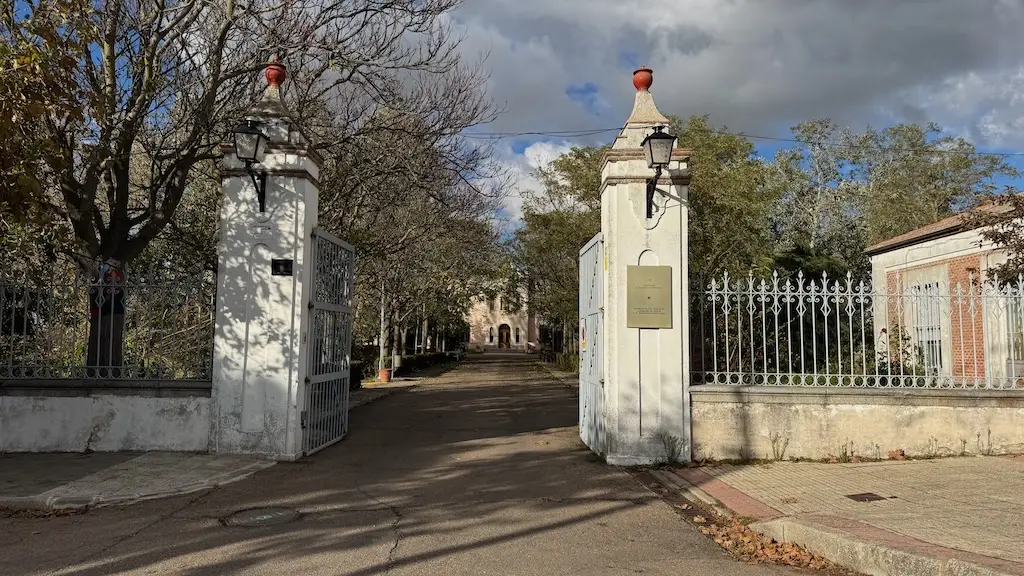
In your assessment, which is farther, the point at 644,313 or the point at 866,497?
the point at 644,313

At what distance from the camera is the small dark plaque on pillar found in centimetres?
890

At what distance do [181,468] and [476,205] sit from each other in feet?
47.2

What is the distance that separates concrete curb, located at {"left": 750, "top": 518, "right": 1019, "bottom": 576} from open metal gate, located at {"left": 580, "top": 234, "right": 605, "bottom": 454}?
3.54m

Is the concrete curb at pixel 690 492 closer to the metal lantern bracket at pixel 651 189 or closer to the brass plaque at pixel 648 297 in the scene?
the brass plaque at pixel 648 297

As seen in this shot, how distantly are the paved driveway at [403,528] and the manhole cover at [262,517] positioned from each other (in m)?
0.12

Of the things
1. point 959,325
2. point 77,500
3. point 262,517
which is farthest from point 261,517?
point 959,325

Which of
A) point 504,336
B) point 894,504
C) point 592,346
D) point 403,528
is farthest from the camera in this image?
point 504,336

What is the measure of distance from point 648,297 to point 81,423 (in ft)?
23.7

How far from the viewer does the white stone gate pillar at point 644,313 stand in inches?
342

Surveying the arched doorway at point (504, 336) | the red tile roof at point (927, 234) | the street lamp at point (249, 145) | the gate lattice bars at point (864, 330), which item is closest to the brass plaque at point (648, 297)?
the gate lattice bars at point (864, 330)

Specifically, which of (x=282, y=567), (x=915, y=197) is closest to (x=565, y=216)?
(x=282, y=567)

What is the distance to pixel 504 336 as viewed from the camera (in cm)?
9462

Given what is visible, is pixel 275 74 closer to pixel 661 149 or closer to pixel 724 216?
pixel 661 149

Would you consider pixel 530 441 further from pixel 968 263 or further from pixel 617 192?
pixel 968 263
